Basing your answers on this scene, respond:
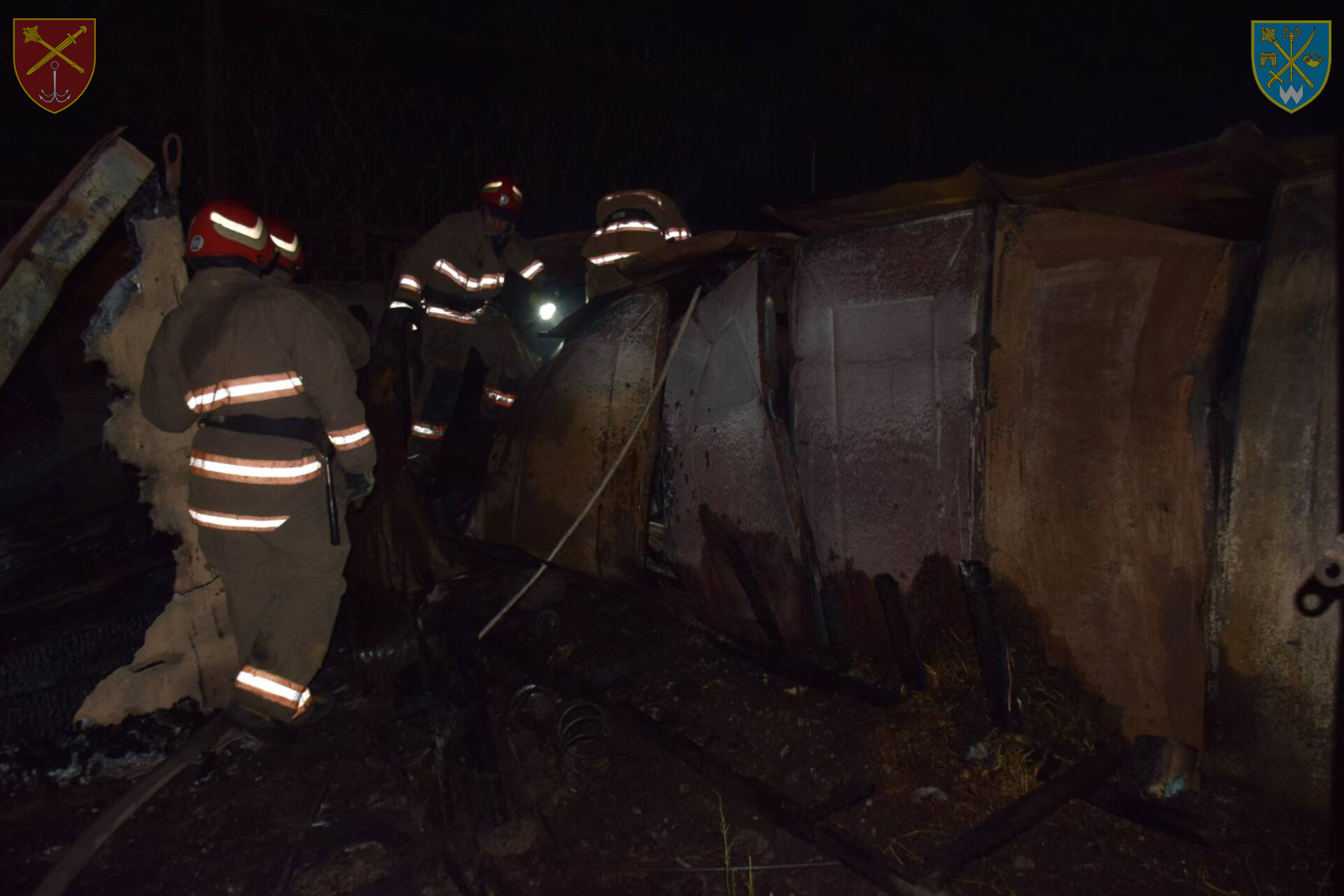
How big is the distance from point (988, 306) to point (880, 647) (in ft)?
4.68

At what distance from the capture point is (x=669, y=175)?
779 cm

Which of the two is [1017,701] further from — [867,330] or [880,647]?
[867,330]

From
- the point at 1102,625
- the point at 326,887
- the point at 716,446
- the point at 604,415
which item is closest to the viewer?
the point at 326,887

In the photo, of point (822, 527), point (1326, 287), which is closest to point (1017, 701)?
point (822, 527)

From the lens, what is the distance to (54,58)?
18.6 feet

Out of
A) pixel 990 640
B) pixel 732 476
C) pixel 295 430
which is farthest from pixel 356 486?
pixel 990 640

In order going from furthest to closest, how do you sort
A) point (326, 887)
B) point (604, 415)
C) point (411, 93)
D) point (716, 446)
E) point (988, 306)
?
point (411, 93), point (604, 415), point (716, 446), point (988, 306), point (326, 887)

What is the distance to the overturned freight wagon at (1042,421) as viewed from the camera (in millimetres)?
2305

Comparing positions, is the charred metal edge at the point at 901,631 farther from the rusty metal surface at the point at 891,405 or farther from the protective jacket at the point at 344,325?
the protective jacket at the point at 344,325

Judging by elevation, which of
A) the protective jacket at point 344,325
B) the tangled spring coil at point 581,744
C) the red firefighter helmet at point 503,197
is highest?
the red firefighter helmet at point 503,197

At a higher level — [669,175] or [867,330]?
[669,175]

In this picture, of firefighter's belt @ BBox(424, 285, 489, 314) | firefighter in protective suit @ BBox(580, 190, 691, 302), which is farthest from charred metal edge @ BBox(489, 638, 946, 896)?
firefighter's belt @ BBox(424, 285, 489, 314)

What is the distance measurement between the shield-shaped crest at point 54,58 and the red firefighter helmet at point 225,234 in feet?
11.4

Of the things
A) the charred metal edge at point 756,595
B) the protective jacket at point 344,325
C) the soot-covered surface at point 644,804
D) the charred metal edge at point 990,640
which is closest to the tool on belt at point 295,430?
the protective jacket at point 344,325
